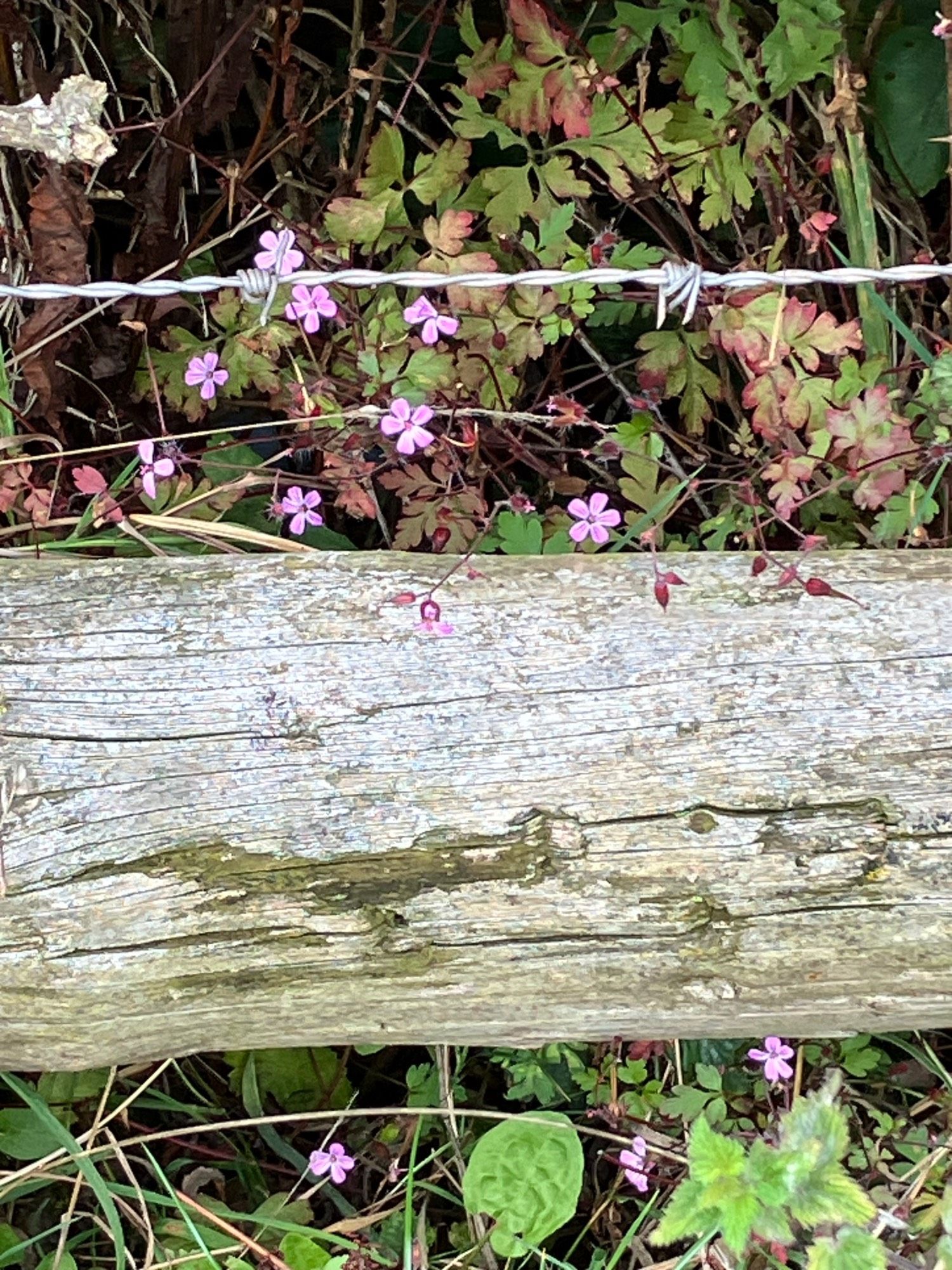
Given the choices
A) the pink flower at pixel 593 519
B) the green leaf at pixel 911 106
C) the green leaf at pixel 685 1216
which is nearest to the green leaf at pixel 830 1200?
the green leaf at pixel 685 1216

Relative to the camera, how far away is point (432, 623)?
1.67 metres

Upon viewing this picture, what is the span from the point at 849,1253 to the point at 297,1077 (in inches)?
55.9

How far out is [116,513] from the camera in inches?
81.7

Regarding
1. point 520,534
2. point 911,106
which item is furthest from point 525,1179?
point 911,106

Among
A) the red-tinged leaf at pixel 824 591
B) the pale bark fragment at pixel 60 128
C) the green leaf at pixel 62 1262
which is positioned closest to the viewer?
the pale bark fragment at pixel 60 128

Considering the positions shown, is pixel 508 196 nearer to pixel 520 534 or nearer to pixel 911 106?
pixel 520 534

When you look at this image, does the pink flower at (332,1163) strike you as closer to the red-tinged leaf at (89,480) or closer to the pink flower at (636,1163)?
the pink flower at (636,1163)

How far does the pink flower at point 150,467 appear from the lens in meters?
1.98

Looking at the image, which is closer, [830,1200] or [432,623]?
[830,1200]

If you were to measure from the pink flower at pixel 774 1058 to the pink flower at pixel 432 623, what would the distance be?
101 cm

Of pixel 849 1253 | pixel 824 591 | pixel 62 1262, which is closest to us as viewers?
pixel 849 1253

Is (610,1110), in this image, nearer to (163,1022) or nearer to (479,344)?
(163,1022)

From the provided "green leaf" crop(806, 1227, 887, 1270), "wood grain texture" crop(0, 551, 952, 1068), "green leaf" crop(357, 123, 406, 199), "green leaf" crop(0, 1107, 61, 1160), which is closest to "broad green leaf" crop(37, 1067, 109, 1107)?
"green leaf" crop(0, 1107, 61, 1160)

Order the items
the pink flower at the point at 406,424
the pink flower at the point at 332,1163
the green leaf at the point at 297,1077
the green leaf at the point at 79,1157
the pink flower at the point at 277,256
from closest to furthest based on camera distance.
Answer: the pink flower at the point at 277,256 < the pink flower at the point at 406,424 < the green leaf at the point at 79,1157 < the pink flower at the point at 332,1163 < the green leaf at the point at 297,1077
